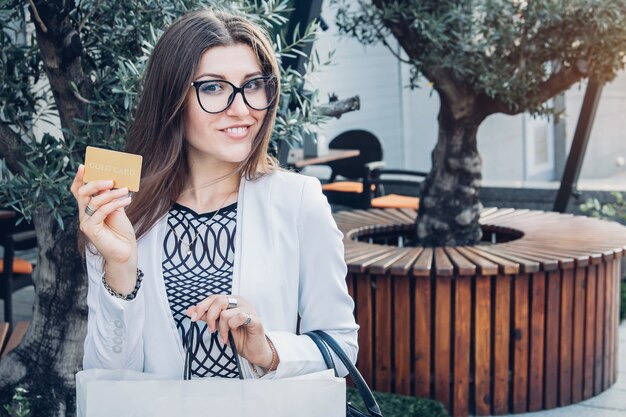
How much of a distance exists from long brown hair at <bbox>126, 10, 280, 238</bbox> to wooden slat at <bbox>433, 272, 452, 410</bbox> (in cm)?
261

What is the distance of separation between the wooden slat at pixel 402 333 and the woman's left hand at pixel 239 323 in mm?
2807

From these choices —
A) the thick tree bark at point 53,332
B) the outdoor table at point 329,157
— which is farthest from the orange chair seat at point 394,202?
the thick tree bark at point 53,332

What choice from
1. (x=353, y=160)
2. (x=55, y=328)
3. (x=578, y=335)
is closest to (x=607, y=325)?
(x=578, y=335)

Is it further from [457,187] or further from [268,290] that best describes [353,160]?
[268,290]

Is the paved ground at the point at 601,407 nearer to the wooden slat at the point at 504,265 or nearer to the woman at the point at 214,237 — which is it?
the wooden slat at the point at 504,265

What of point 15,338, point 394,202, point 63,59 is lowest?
point 15,338

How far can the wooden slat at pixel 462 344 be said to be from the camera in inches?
193

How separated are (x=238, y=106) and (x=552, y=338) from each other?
130 inches

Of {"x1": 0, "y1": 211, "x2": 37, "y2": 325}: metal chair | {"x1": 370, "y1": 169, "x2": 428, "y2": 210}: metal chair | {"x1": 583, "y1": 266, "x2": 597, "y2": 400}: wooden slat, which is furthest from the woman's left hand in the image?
{"x1": 370, "y1": 169, "x2": 428, "y2": 210}: metal chair

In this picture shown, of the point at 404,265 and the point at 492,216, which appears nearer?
the point at 404,265

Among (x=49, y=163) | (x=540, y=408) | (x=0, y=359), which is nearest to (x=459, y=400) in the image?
(x=540, y=408)

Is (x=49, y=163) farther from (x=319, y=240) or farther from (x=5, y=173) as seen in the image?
(x=319, y=240)

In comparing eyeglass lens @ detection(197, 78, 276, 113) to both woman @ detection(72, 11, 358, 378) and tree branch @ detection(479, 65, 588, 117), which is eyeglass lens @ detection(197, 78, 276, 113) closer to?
woman @ detection(72, 11, 358, 378)

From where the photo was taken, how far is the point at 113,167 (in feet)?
6.48
